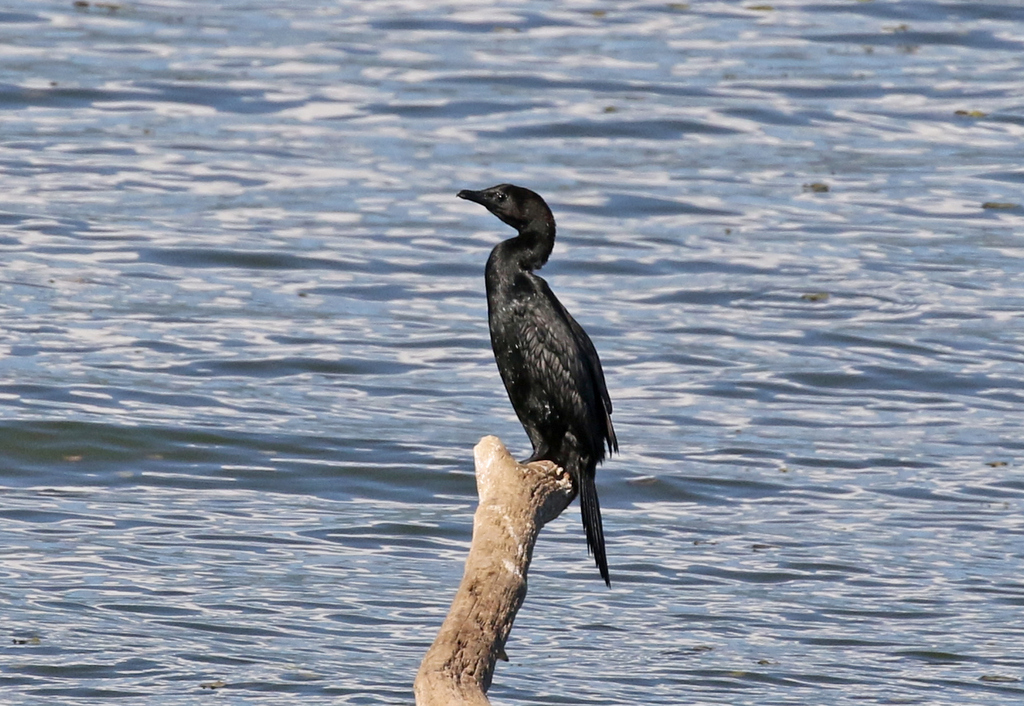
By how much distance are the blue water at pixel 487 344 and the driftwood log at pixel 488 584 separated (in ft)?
8.69

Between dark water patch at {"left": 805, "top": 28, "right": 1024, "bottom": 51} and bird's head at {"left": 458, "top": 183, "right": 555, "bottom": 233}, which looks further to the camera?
dark water patch at {"left": 805, "top": 28, "right": 1024, "bottom": 51}

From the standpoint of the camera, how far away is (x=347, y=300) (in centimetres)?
1278

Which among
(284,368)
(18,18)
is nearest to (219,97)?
(18,18)

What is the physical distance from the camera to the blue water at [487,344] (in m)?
7.89

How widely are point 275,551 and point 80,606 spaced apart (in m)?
1.04

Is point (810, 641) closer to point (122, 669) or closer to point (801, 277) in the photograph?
point (122, 669)

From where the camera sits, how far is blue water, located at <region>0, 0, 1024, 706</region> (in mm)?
7891

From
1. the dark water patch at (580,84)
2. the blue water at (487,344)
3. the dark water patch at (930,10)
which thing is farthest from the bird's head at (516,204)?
the dark water patch at (930,10)

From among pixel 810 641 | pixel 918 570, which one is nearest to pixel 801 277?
pixel 918 570

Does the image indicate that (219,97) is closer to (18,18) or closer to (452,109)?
(452,109)

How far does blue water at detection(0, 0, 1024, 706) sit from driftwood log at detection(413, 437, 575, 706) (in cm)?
265

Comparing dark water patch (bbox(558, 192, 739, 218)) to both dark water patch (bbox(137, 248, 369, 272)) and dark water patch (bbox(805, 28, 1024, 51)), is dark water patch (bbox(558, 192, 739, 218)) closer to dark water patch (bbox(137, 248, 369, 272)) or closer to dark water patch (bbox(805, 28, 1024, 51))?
dark water patch (bbox(137, 248, 369, 272))

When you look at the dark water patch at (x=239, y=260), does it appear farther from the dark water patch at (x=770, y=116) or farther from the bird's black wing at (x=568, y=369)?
the bird's black wing at (x=568, y=369)

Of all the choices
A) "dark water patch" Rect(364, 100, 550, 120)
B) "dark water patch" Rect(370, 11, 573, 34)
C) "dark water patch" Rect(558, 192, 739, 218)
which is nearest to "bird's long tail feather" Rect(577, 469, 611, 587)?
"dark water patch" Rect(558, 192, 739, 218)
